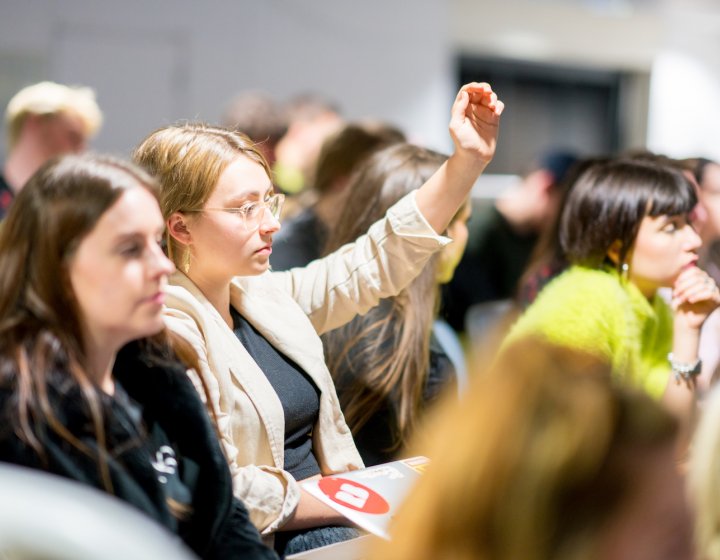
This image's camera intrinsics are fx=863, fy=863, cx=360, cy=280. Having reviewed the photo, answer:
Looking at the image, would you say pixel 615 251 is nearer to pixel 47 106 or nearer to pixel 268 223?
pixel 268 223

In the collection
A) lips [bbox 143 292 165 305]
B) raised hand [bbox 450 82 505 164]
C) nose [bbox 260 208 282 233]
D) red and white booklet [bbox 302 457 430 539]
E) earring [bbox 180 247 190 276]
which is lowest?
red and white booklet [bbox 302 457 430 539]

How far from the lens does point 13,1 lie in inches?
195

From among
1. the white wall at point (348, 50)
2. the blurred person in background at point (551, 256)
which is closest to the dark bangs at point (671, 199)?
the blurred person in background at point (551, 256)

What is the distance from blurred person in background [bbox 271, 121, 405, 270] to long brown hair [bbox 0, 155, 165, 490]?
162 cm

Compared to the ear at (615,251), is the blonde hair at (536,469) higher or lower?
higher

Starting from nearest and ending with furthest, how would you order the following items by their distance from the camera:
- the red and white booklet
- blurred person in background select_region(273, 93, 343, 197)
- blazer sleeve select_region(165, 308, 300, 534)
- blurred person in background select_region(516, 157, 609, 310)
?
the red and white booklet → blazer sleeve select_region(165, 308, 300, 534) → blurred person in background select_region(516, 157, 609, 310) → blurred person in background select_region(273, 93, 343, 197)

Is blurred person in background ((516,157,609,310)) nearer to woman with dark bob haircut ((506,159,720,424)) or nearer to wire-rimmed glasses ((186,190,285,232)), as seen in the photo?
woman with dark bob haircut ((506,159,720,424))

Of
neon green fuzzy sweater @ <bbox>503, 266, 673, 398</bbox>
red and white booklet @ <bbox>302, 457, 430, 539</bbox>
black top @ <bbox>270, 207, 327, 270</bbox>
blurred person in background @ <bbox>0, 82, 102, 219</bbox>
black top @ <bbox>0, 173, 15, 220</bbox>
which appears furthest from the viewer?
blurred person in background @ <bbox>0, 82, 102, 219</bbox>

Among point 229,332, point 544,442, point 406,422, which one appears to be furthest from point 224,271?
point 544,442

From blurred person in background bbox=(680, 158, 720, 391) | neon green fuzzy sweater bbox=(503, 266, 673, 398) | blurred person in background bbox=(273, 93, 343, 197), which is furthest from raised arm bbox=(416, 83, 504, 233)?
blurred person in background bbox=(273, 93, 343, 197)

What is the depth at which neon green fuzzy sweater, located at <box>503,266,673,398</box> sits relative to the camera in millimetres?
2051

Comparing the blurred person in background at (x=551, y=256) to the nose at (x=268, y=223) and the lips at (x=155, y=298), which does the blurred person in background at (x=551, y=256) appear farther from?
the lips at (x=155, y=298)

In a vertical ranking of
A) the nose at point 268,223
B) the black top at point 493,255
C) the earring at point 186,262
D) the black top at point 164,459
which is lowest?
the black top at point 493,255

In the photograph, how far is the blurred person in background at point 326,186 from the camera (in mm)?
2857
